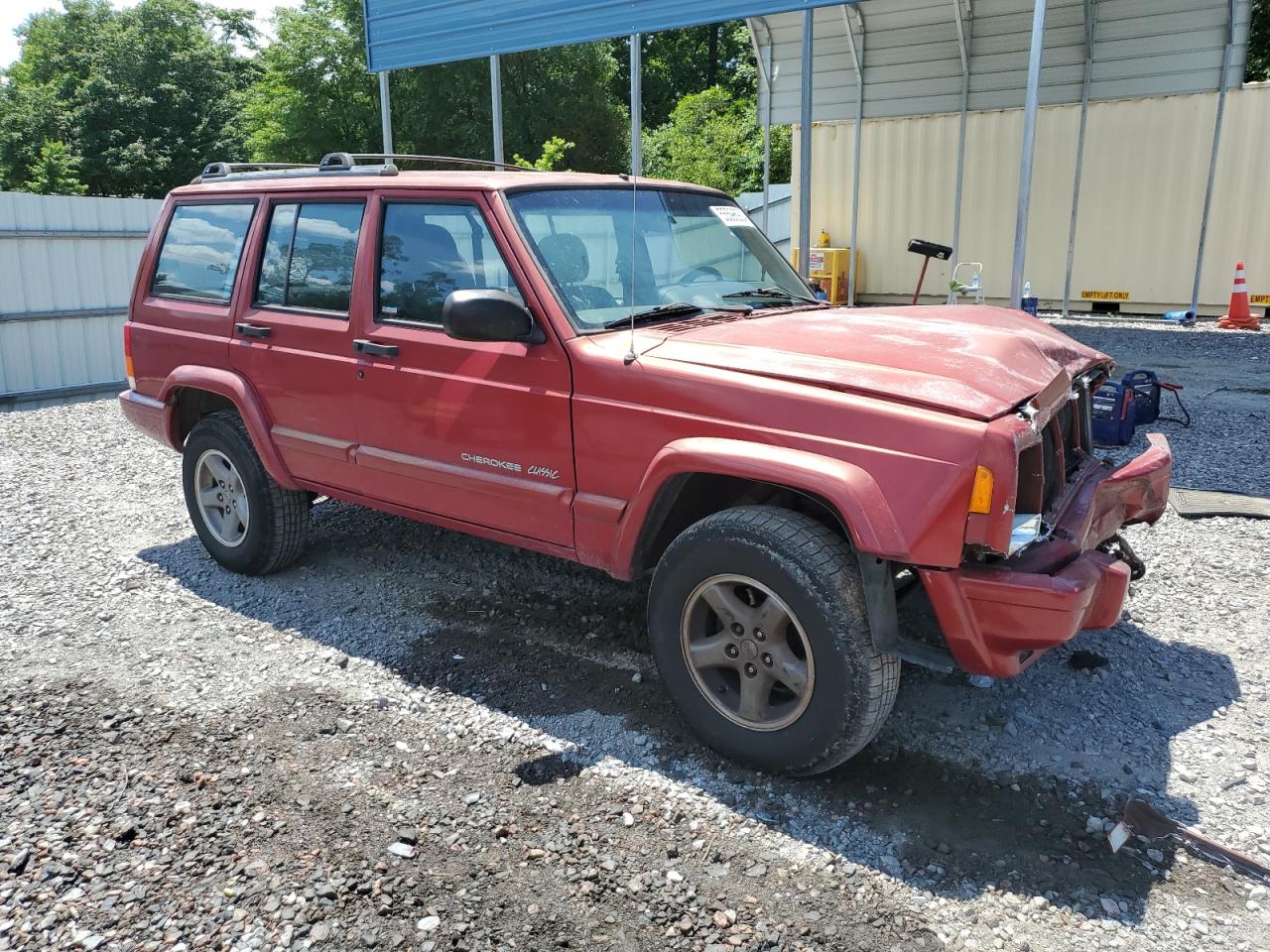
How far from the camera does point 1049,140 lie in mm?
15461

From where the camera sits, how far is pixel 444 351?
4.09m

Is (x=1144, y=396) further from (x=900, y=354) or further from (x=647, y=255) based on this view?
(x=900, y=354)

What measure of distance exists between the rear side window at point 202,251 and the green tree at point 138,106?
46877 millimetres

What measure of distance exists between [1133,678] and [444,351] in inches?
122

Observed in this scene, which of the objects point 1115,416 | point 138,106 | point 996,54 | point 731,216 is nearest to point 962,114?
point 996,54

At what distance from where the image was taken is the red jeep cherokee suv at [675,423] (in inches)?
119

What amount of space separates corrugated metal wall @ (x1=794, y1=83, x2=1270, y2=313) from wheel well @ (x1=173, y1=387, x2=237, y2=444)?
1370 cm

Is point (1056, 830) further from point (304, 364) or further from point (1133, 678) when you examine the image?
point (304, 364)

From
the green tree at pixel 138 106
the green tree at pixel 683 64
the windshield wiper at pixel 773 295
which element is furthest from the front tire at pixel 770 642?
the green tree at pixel 138 106

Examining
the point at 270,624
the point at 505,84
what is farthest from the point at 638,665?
the point at 505,84

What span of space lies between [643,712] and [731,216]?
2347mm

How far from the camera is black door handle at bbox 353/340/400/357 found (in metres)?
4.27

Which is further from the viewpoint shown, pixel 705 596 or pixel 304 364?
pixel 304 364

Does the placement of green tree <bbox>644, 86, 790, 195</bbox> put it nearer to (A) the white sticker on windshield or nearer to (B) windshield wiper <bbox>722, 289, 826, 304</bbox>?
(A) the white sticker on windshield
